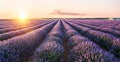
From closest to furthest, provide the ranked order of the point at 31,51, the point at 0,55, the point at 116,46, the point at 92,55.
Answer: the point at 92,55 → the point at 0,55 → the point at 116,46 → the point at 31,51

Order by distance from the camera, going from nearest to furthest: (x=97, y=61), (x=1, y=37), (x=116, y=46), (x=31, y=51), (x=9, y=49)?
(x=97, y=61)
(x=9, y=49)
(x=116, y=46)
(x=31, y=51)
(x=1, y=37)

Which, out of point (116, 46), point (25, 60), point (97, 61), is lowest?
point (25, 60)

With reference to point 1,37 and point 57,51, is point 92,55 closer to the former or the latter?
point 57,51

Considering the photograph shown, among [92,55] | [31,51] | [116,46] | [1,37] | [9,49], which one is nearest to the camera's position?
[92,55]

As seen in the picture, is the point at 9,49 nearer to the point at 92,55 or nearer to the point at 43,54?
the point at 43,54

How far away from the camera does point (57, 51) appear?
22.2ft

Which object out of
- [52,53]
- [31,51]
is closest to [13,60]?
[52,53]

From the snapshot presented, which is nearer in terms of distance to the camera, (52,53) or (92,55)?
(92,55)

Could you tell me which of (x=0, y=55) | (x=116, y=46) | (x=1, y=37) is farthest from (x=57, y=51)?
(x=1, y=37)

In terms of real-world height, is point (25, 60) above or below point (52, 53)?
below

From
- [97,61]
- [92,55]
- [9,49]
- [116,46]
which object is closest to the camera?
[97,61]

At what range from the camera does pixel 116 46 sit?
26.5 feet

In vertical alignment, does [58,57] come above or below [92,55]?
below

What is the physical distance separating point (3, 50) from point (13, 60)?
68cm
